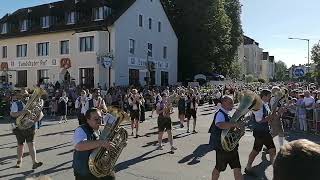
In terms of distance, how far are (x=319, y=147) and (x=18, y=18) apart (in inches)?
1833

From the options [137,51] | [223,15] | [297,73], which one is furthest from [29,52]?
[297,73]

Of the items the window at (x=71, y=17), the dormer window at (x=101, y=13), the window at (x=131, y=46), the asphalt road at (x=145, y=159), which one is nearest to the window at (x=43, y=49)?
the window at (x=71, y=17)

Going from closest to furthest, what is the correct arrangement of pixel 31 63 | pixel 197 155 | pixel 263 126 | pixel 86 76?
pixel 263 126 → pixel 197 155 → pixel 86 76 → pixel 31 63

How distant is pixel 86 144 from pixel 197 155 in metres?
6.99

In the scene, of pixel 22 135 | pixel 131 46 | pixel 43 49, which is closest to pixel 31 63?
pixel 43 49

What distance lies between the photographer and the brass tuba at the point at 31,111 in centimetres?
1053

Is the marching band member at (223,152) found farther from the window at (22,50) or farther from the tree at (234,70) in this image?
the tree at (234,70)

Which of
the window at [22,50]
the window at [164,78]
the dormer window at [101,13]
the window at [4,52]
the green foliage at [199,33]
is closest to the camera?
the dormer window at [101,13]

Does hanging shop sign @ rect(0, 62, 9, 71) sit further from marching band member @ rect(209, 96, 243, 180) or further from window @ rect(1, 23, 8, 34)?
marching band member @ rect(209, 96, 243, 180)

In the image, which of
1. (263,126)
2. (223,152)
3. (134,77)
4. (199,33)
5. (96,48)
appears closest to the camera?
(223,152)

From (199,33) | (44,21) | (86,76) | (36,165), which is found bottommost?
(36,165)

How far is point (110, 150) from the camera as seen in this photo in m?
5.90

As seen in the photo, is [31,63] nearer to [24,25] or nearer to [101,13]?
[24,25]

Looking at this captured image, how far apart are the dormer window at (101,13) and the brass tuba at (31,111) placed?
28.7 metres
